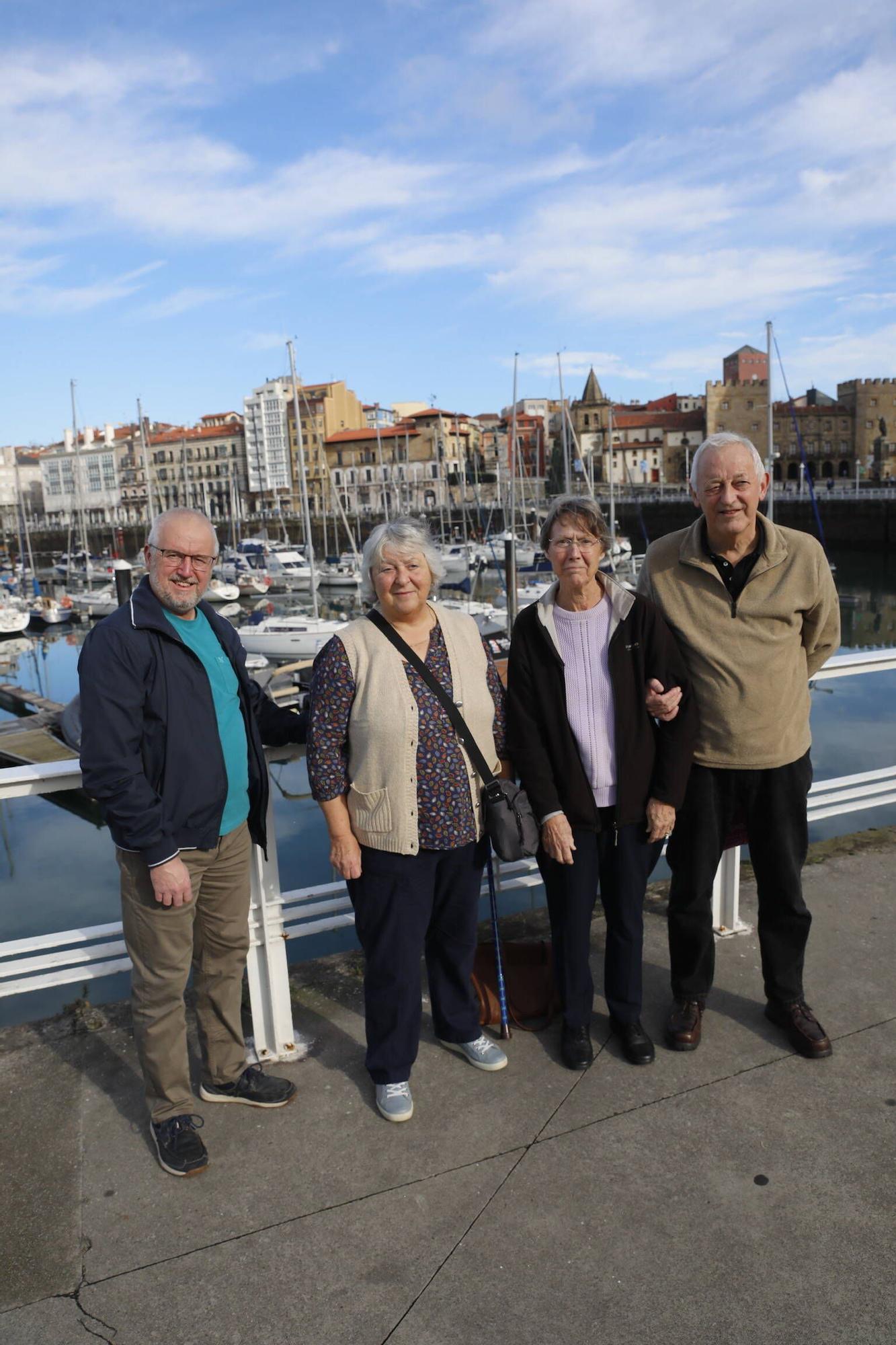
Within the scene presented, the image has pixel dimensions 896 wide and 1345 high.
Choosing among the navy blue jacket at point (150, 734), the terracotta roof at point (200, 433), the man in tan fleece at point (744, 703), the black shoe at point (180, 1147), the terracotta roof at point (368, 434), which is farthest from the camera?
the terracotta roof at point (200, 433)

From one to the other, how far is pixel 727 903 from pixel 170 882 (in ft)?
6.56

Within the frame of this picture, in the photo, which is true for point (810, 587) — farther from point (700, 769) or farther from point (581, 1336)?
point (581, 1336)

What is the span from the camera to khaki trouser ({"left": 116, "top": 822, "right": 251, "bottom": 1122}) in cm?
210

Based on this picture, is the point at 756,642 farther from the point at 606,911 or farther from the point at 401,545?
the point at 401,545

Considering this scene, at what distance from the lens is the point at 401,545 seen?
217cm

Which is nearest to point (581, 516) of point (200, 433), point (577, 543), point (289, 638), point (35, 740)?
point (577, 543)

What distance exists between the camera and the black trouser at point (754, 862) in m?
2.48

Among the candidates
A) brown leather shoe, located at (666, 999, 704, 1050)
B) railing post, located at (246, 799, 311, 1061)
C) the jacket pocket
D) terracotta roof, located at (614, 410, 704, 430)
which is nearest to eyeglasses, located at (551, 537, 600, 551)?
the jacket pocket

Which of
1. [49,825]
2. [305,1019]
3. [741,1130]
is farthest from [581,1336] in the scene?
[49,825]

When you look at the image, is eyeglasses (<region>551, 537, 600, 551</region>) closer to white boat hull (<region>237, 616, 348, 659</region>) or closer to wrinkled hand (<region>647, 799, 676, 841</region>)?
wrinkled hand (<region>647, 799, 676, 841</region>)

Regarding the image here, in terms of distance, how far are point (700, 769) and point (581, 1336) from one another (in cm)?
136

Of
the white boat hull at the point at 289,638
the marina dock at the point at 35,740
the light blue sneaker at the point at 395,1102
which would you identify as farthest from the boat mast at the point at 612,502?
the marina dock at the point at 35,740

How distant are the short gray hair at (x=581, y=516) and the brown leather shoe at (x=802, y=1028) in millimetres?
1421

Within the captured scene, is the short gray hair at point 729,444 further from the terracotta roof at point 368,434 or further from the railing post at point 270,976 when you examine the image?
the terracotta roof at point 368,434
